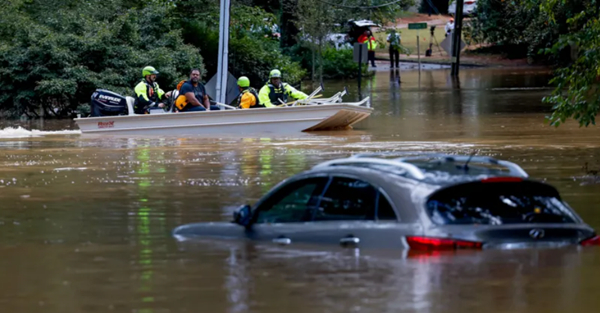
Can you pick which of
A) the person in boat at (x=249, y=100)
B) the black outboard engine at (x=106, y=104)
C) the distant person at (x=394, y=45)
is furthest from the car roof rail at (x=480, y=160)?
the distant person at (x=394, y=45)

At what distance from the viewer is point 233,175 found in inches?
661

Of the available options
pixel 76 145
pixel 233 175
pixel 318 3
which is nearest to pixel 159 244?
pixel 233 175

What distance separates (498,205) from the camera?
26.2 ft

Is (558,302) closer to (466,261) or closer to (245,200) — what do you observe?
(466,261)

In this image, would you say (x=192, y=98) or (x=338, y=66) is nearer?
(x=192, y=98)

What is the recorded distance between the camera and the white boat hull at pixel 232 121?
83.4 ft

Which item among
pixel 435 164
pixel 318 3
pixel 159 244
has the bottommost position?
pixel 159 244

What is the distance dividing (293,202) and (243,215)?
47cm

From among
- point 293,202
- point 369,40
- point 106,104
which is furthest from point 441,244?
point 369,40

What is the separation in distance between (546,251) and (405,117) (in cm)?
2122

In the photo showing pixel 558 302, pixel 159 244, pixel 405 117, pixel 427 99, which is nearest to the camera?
pixel 558 302

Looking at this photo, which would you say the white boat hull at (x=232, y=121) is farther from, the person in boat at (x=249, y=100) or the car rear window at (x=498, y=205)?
the car rear window at (x=498, y=205)

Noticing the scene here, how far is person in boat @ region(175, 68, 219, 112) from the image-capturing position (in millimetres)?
25516

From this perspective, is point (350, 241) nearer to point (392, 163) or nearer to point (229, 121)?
point (392, 163)
